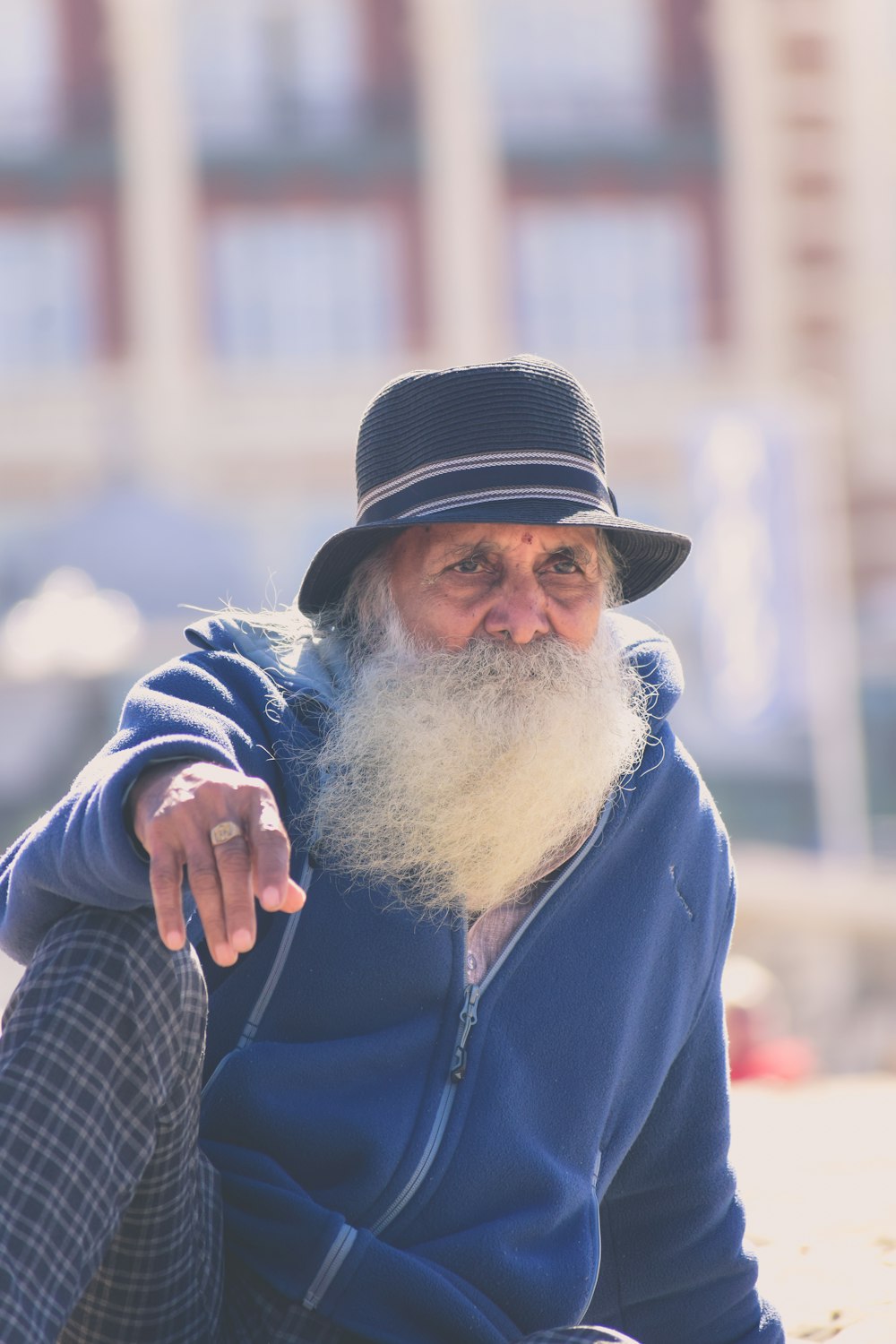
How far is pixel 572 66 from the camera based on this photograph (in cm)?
1923

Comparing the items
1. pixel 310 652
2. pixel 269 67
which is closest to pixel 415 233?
pixel 269 67

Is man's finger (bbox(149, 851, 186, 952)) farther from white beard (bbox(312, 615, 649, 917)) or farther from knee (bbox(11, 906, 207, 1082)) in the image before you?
white beard (bbox(312, 615, 649, 917))

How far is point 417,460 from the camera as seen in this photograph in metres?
2.41

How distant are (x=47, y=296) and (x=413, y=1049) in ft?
58.1

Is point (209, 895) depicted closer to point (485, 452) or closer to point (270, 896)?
point (270, 896)

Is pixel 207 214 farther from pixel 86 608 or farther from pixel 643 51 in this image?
pixel 86 608

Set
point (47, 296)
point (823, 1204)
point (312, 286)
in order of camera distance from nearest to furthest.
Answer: point (823, 1204) < point (47, 296) < point (312, 286)

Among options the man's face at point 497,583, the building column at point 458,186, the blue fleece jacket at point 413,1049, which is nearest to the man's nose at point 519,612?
the man's face at point 497,583

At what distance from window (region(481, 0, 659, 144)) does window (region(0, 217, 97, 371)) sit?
4.75 meters

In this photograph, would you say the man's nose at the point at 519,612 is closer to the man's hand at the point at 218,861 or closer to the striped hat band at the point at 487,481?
the striped hat band at the point at 487,481

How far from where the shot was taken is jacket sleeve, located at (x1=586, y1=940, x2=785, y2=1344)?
246 cm

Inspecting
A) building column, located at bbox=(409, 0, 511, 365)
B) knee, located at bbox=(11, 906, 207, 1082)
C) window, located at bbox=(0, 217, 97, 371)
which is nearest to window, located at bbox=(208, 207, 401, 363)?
building column, located at bbox=(409, 0, 511, 365)

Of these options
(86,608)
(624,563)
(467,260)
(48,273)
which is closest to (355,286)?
(467,260)

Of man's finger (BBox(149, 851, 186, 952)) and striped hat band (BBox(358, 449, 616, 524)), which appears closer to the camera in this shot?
man's finger (BBox(149, 851, 186, 952))
